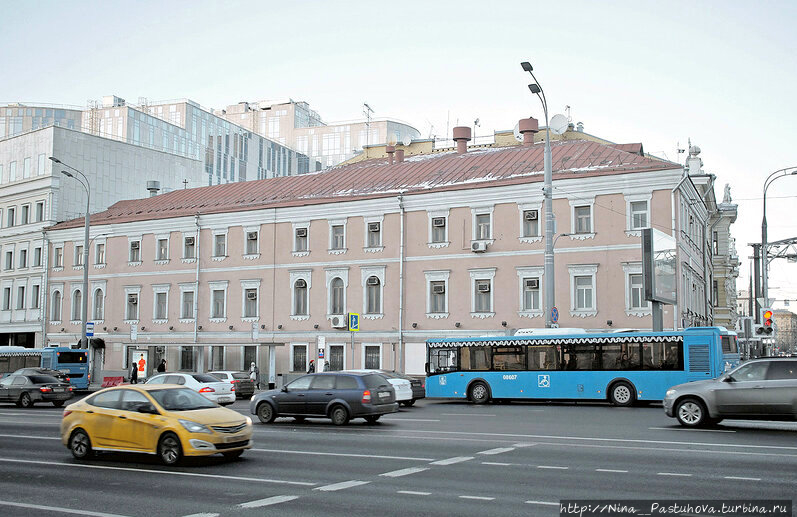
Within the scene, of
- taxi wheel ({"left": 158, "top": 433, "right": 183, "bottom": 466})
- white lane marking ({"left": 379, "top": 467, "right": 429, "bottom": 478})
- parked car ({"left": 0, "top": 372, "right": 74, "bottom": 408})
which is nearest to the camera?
white lane marking ({"left": 379, "top": 467, "right": 429, "bottom": 478})

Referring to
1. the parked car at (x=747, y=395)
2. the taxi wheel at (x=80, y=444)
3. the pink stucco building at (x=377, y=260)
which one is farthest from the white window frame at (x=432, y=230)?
the taxi wheel at (x=80, y=444)

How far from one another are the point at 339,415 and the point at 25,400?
17398 millimetres

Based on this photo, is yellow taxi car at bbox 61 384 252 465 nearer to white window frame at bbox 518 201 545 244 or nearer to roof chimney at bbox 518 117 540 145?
white window frame at bbox 518 201 545 244

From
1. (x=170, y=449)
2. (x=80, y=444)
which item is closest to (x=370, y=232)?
(x=80, y=444)

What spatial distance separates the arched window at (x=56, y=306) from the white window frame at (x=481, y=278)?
30.6 meters

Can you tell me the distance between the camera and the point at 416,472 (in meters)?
13.0

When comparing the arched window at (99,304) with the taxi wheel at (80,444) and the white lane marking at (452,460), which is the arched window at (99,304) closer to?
the taxi wheel at (80,444)

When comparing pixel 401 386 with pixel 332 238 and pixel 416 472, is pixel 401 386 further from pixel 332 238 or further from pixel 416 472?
pixel 332 238

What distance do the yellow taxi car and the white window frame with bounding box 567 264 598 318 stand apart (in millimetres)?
26476

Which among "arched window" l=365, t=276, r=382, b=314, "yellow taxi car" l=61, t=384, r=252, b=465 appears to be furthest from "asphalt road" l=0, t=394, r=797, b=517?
"arched window" l=365, t=276, r=382, b=314

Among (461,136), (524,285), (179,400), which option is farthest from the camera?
(461,136)

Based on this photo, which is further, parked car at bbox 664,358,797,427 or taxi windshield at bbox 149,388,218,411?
parked car at bbox 664,358,797,427

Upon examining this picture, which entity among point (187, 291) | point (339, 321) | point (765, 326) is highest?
point (187, 291)

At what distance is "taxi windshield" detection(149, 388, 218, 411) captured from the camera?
1442 cm
